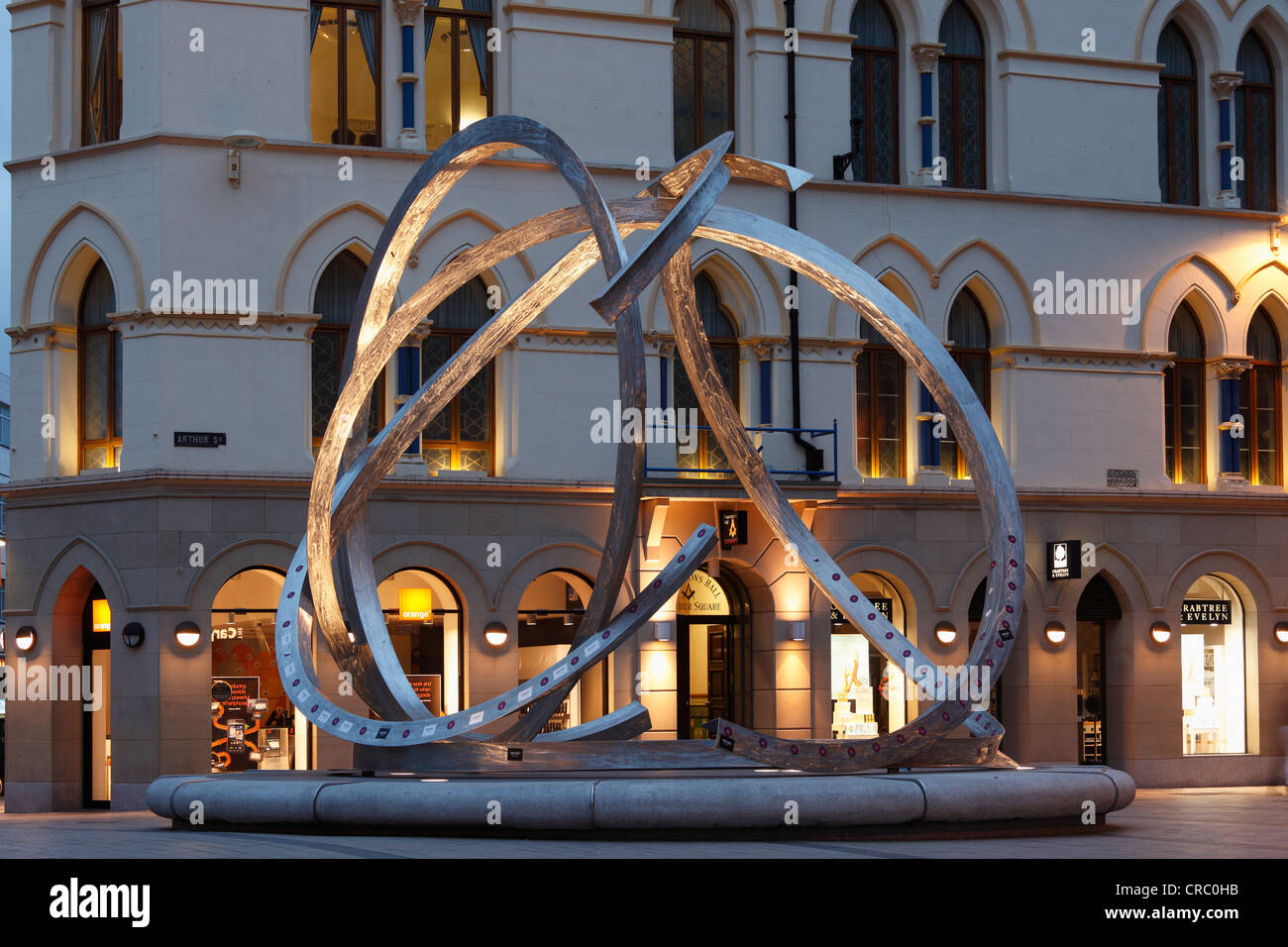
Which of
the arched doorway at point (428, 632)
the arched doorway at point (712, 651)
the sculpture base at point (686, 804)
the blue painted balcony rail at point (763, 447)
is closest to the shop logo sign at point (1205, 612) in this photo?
the blue painted balcony rail at point (763, 447)

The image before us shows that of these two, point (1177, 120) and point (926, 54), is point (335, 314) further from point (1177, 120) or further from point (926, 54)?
point (1177, 120)

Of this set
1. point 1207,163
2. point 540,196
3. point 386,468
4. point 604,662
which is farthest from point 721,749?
point 1207,163

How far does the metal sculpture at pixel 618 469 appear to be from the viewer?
2100cm

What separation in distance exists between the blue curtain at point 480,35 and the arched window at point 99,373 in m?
7.32

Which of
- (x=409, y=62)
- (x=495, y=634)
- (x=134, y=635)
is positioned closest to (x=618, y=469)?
(x=495, y=634)

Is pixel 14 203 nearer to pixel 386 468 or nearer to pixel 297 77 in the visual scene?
pixel 297 77

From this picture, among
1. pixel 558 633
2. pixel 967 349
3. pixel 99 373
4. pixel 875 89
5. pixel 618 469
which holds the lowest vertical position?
pixel 558 633

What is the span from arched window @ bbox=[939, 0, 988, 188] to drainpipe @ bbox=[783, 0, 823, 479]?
10.8 ft

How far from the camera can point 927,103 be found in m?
34.7

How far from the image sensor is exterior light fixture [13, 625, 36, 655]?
3078 centimetres

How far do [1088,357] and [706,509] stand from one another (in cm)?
827

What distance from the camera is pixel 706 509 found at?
32188mm

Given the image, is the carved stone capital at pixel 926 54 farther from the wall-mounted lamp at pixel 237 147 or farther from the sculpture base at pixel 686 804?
the sculpture base at pixel 686 804

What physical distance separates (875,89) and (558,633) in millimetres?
11867
